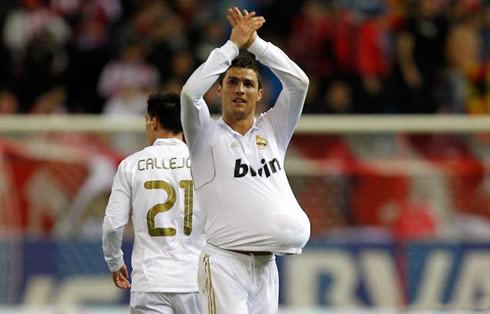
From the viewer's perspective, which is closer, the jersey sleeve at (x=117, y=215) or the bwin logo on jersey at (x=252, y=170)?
the bwin logo on jersey at (x=252, y=170)

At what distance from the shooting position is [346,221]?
11602 mm

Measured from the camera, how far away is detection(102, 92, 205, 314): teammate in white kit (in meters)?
7.13

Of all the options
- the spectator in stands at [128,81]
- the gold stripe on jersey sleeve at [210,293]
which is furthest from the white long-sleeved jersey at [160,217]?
the spectator in stands at [128,81]

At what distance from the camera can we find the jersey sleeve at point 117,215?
7.05 metres

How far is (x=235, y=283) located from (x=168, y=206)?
87 cm

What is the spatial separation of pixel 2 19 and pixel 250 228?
8874 millimetres

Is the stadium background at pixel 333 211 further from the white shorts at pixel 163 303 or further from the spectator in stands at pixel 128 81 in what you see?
the white shorts at pixel 163 303

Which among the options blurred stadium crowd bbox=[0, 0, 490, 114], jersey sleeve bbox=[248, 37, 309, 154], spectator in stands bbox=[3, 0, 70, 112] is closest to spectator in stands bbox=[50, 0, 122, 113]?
blurred stadium crowd bbox=[0, 0, 490, 114]

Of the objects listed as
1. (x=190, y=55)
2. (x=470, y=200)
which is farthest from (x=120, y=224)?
(x=190, y=55)

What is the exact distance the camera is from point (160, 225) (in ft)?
23.4

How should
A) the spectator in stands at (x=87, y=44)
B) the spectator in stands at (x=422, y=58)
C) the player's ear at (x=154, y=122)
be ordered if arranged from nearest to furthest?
the player's ear at (x=154, y=122), the spectator in stands at (x=422, y=58), the spectator in stands at (x=87, y=44)

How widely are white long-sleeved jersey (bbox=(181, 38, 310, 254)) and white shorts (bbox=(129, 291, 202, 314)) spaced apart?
2.33 ft

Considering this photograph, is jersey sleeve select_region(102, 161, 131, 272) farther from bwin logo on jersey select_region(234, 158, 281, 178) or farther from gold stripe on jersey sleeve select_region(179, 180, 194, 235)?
bwin logo on jersey select_region(234, 158, 281, 178)

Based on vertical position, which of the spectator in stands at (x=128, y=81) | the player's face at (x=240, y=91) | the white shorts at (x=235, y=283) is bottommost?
the white shorts at (x=235, y=283)
